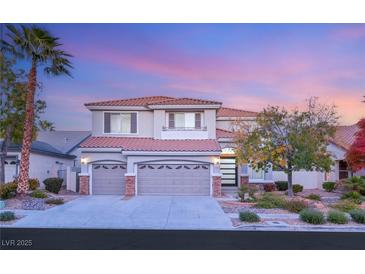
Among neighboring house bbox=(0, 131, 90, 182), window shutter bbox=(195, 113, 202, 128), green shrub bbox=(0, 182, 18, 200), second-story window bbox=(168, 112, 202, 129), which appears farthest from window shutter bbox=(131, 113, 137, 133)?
green shrub bbox=(0, 182, 18, 200)

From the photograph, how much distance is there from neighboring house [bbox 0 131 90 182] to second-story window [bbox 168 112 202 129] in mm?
6978

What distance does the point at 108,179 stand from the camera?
810 inches

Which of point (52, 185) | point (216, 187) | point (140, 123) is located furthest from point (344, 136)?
point (52, 185)

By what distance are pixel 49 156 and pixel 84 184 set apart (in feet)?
12.5

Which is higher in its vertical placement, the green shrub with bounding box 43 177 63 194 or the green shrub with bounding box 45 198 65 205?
the green shrub with bounding box 43 177 63 194

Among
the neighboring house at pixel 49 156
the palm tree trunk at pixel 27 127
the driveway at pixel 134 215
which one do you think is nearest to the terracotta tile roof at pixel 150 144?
the neighboring house at pixel 49 156

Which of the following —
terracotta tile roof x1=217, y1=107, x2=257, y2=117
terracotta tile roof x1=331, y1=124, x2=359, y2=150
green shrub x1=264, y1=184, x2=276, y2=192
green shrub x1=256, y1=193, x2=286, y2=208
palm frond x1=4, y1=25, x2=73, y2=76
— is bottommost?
green shrub x1=256, y1=193, x2=286, y2=208

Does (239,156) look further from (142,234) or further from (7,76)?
(7,76)

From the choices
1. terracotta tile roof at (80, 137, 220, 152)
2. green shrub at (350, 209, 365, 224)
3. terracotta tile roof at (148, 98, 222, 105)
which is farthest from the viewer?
terracotta tile roof at (148, 98, 222, 105)

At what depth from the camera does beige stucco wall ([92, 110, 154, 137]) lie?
72.5 feet

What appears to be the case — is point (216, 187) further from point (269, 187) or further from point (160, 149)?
point (269, 187)

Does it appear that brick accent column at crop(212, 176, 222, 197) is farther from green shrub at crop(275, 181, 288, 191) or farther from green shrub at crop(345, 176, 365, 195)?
green shrub at crop(345, 176, 365, 195)

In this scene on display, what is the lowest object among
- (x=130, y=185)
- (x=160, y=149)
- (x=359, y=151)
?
(x=130, y=185)

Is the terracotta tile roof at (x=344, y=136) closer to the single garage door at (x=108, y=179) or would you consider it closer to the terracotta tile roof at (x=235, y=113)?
the terracotta tile roof at (x=235, y=113)
